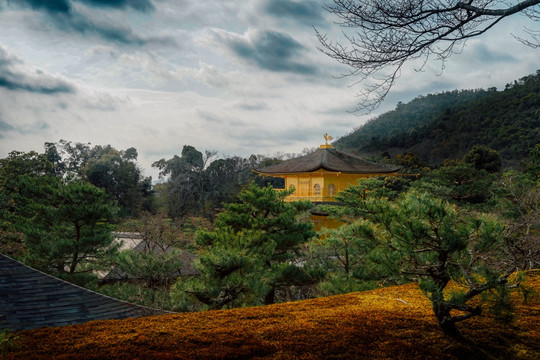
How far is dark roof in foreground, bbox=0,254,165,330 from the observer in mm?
3643

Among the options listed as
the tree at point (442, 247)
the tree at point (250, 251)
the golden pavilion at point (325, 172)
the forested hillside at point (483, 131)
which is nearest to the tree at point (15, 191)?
the tree at point (250, 251)

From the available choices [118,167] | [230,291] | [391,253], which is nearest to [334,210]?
[230,291]

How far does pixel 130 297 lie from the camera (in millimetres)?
7840

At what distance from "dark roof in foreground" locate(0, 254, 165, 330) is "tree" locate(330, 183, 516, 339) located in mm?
2851

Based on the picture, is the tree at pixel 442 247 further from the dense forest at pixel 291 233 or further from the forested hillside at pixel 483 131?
the forested hillside at pixel 483 131

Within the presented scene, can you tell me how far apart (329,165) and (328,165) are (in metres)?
0.07

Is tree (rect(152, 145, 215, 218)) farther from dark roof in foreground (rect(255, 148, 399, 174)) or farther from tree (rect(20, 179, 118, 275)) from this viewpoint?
tree (rect(20, 179, 118, 275))

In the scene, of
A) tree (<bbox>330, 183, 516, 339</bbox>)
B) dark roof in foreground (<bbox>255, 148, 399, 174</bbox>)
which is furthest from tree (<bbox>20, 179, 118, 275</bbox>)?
dark roof in foreground (<bbox>255, 148, 399, 174</bbox>)

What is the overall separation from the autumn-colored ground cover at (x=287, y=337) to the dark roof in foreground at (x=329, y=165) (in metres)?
15.0

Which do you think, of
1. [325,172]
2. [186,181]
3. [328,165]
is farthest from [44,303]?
[186,181]

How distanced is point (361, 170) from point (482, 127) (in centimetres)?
1380

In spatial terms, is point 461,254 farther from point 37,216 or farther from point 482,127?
point 482,127

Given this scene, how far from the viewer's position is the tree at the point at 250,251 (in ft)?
17.6

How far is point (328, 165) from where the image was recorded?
18.3m
